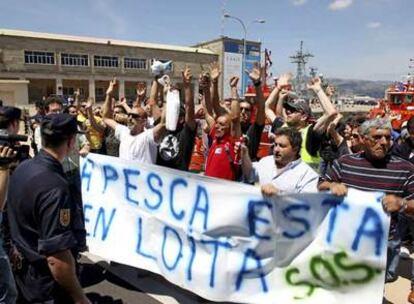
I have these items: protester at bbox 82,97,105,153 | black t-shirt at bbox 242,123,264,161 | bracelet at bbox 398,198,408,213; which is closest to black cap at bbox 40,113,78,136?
bracelet at bbox 398,198,408,213

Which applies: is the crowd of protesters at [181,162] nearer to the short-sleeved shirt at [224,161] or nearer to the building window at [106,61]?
the short-sleeved shirt at [224,161]

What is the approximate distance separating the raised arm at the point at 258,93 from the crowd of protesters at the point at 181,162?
1 centimetres

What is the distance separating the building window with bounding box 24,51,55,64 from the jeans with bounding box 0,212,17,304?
5586 cm

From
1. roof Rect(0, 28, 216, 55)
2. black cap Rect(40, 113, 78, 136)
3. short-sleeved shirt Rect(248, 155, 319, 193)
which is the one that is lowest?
short-sleeved shirt Rect(248, 155, 319, 193)

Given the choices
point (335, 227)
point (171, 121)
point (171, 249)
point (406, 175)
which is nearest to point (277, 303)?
point (335, 227)

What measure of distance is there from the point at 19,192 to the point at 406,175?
2.73 m

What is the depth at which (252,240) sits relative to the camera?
3.16 metres

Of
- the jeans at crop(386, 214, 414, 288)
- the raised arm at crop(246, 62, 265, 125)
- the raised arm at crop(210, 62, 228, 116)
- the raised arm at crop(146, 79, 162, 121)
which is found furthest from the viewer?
the raised arm at crop(146, 79, 162, 121)

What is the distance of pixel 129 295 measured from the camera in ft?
12.3

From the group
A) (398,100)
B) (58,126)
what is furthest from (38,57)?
(58,126)

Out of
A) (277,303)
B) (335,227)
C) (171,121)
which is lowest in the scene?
(277,303)

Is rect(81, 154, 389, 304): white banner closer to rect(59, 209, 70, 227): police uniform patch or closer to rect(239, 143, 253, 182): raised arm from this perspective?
rect(239, 143, 253, 182): raised arm

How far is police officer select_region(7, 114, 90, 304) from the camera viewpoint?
196 cm

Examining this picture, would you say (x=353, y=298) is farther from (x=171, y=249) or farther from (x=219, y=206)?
(x=171, y=249)
